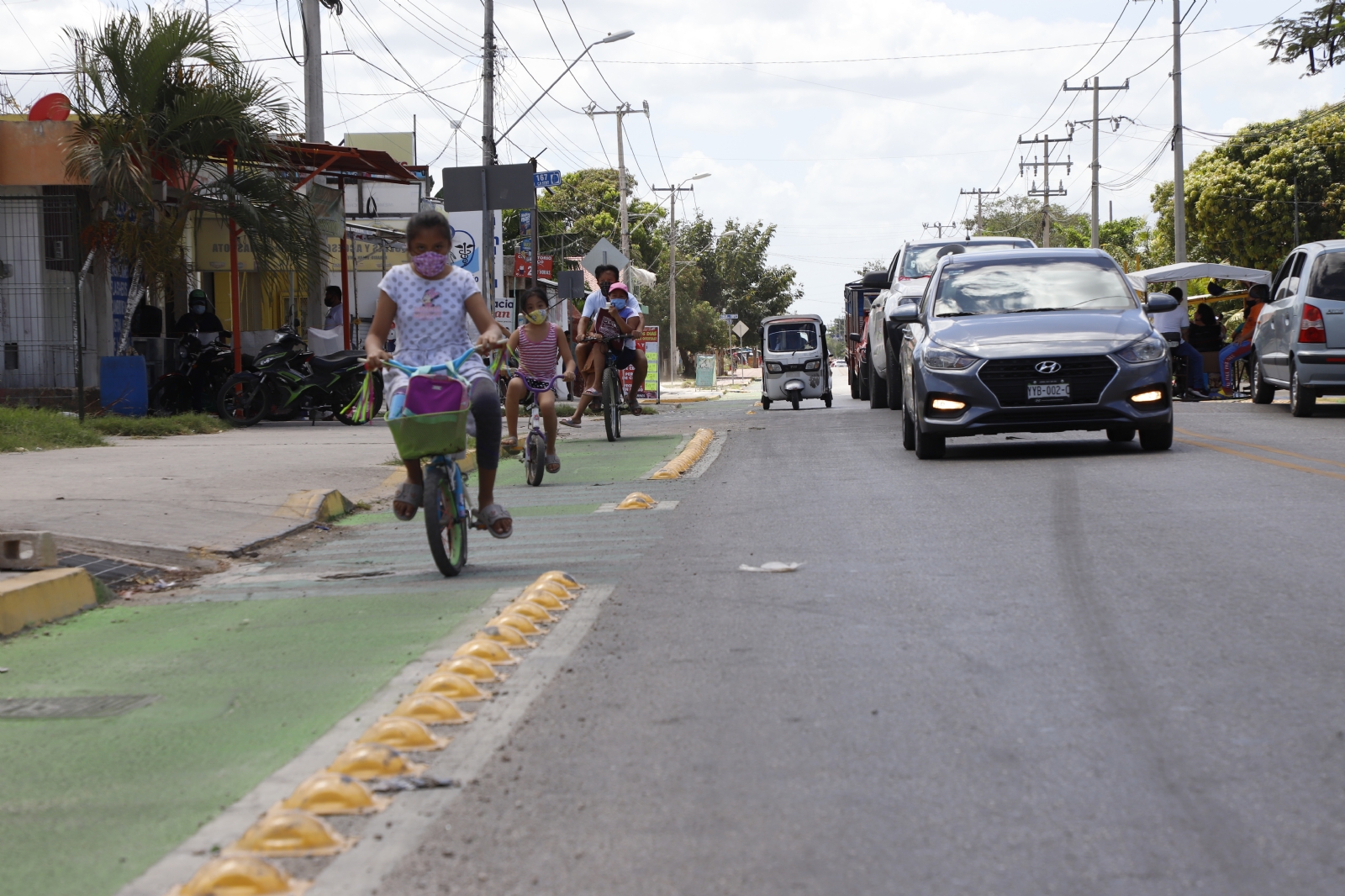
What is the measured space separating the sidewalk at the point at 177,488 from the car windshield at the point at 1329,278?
10.2 metres

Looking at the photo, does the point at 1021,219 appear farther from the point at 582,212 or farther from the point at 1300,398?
the point at 1300,398

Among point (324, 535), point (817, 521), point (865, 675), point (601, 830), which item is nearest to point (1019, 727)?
point (865, 675)

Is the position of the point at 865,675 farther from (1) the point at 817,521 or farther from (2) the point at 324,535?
(2) the point at 324,535

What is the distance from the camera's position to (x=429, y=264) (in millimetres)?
7867

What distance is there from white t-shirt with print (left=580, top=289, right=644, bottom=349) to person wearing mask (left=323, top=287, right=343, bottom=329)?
34.4 feet

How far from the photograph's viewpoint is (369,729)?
4.50 metres

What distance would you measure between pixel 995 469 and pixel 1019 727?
7.74 m

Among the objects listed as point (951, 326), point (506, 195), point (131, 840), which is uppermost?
point (506, 195)

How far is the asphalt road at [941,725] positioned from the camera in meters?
3.37

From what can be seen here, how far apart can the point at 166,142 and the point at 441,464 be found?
13.8 metres

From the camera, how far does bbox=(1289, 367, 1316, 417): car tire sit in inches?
704

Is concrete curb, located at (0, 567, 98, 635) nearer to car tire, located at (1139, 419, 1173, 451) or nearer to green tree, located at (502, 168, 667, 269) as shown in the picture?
car tire, located at (1139, 419, 1173, 451)

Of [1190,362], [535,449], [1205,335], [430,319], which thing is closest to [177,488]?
[535,449]

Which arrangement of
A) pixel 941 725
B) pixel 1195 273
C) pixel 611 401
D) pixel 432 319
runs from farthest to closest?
pixel 1195 273, pixel 611 401, pixel 432 319, pixel 941 725
